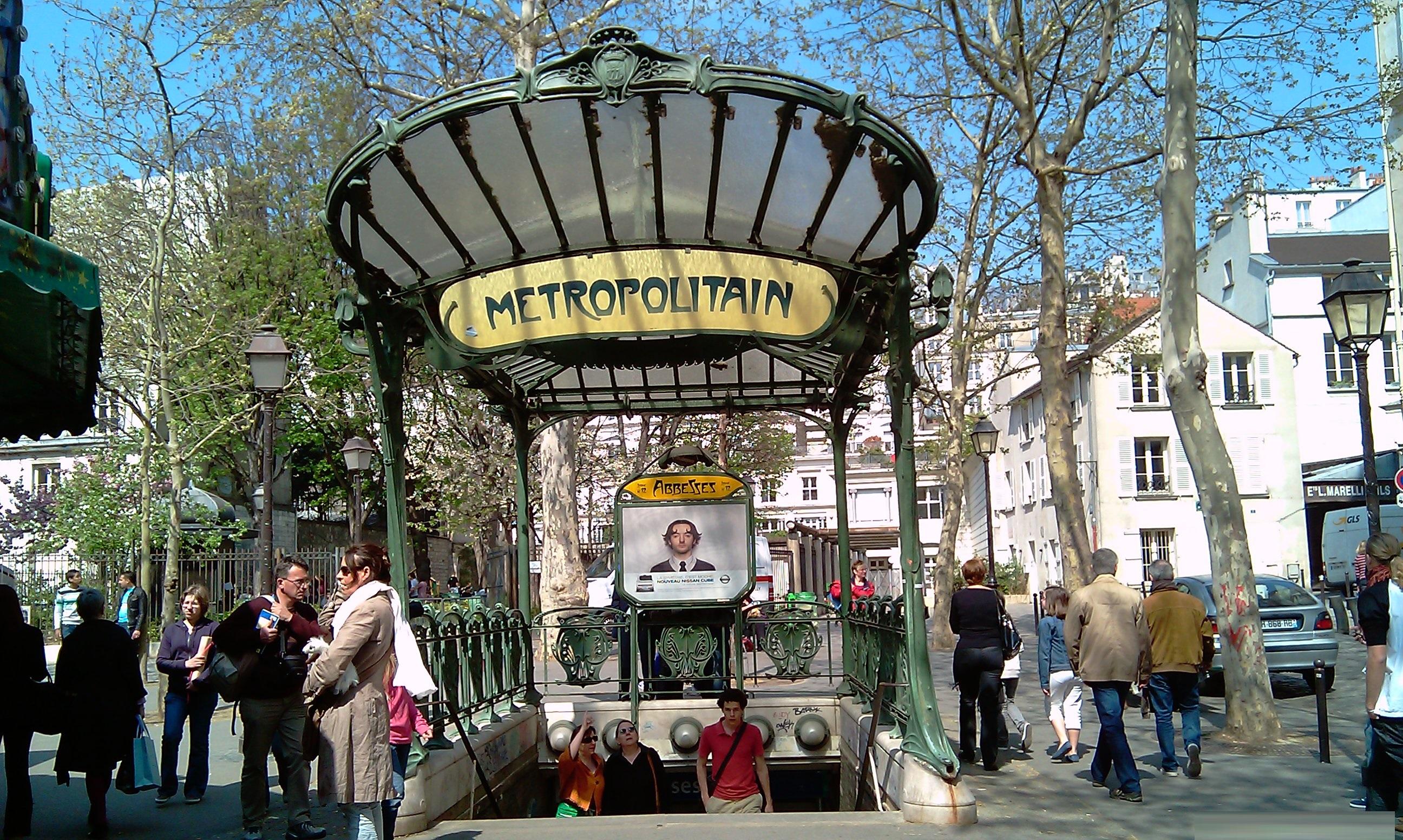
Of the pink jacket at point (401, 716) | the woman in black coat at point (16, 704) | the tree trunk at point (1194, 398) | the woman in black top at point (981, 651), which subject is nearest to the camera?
the pink jacket at point (401, 716)

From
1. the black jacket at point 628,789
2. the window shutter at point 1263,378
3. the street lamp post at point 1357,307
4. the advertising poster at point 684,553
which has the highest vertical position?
the window shutter at point 1263,378

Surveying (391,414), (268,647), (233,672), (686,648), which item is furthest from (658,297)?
(686,648)

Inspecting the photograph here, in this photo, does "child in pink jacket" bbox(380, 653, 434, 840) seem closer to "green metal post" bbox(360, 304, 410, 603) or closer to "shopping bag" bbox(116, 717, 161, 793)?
"green metal post" bbox(360, 304, 410, 603)

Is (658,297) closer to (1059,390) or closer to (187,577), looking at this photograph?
(1059,390)

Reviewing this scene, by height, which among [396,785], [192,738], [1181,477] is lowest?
[192,738]

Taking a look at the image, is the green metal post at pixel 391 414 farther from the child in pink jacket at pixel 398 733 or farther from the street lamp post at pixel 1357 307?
the street lamp post at pixel 1357 307

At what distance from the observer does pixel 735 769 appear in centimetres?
956

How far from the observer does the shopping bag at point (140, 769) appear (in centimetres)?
898

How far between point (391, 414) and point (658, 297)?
2166 mm

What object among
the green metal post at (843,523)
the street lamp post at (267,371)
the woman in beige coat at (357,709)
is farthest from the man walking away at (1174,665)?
the street lamp post at (267,371)

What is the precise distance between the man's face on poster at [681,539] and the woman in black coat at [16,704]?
19.3ft

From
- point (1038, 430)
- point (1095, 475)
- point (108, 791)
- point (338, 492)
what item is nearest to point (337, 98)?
point (108, 791)

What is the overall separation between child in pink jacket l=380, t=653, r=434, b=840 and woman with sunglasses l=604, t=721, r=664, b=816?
9.55 ft

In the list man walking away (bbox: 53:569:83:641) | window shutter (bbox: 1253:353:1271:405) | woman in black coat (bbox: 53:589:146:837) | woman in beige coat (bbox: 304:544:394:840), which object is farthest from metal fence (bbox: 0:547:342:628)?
window shutter (bbox: 1253:353:1271:405)
